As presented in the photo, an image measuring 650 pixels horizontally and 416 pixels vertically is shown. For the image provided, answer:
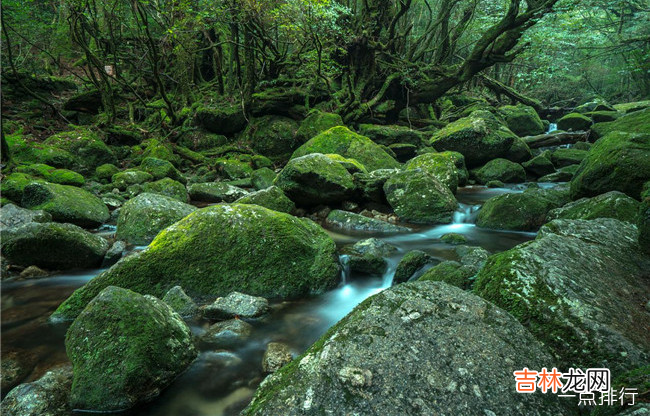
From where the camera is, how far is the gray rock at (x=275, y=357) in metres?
3.21

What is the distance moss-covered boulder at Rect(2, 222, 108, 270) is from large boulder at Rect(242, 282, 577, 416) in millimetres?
4628

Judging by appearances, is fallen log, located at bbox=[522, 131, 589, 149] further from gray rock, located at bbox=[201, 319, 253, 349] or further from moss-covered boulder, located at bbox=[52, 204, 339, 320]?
gray rock, located at bbox=[201, 319, 253, 349]

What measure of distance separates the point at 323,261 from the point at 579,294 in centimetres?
293

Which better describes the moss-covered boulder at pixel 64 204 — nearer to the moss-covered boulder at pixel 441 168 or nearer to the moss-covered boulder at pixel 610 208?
the moss-covered boulder at pixel 441 168

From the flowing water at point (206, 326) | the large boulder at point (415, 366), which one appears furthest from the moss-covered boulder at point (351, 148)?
the large boulder at point (415, 366)

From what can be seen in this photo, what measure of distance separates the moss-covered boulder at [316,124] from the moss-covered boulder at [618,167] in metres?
9.75

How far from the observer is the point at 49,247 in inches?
204

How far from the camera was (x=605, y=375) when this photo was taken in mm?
2029

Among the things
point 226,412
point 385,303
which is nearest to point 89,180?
point 226,412

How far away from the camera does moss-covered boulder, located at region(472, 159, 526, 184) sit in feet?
39.3

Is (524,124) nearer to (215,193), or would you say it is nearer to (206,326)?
(215,193)

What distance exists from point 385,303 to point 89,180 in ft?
39.8

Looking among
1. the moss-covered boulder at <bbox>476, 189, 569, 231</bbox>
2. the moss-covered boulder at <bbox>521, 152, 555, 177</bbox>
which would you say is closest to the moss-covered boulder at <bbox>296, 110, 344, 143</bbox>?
the moss-covered boulder at <bbox>521, 152, 555, 177</bbox>

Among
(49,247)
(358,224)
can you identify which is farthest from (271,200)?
(49,247)
